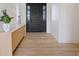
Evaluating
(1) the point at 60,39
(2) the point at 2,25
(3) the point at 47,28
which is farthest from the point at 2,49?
(3) the point at 47,28

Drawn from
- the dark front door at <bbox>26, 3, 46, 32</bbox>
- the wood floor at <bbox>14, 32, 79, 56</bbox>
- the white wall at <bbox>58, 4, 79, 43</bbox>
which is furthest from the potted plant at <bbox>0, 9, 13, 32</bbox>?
the dark front door at <bbox>26, 3, 46, 32</bbox>

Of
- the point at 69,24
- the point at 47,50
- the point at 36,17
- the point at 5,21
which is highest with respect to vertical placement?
the point at 36,17

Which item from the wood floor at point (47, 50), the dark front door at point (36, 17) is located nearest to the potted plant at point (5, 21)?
the wood floor at point (47, 50)

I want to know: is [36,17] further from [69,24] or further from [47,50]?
[47,50]

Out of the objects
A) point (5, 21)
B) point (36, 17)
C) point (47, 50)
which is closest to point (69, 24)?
point (47, 50)

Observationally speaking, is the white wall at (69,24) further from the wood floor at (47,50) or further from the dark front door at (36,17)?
the dark front door at (36,17)

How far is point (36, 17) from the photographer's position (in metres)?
11.0

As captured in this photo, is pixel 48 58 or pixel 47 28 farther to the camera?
pixel 47 28

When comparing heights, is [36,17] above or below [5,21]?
above

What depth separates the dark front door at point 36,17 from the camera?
10781 mm

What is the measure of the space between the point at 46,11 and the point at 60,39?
186 inches

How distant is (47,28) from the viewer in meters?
10.3

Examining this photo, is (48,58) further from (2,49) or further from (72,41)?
(72,41)

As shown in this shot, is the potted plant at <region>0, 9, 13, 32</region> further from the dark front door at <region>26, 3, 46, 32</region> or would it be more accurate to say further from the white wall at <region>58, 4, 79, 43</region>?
the dark front door at <region>26, 3, 46, 32</region>
